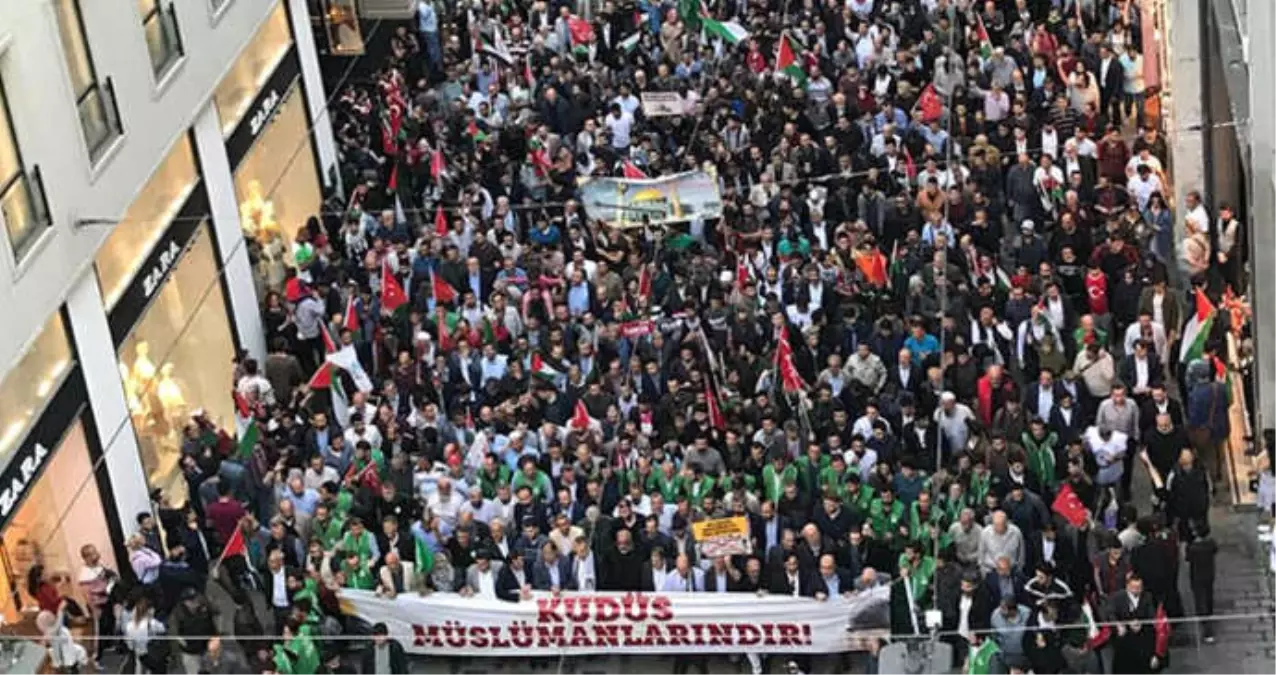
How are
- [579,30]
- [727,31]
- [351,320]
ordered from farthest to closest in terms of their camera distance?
1. [579,30]
2. [727,31]
3. [351,320]

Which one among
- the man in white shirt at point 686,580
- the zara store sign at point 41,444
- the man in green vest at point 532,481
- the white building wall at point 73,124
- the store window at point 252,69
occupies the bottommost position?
the man in white shirt at point 686,580

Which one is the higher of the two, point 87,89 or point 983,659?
point 87,89

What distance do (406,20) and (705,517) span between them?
51.9 feet

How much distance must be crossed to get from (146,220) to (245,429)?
298 cm

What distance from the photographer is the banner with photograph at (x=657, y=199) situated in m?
30.7

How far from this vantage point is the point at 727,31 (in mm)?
36031

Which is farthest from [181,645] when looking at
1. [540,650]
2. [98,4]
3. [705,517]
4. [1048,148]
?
[1048,148]

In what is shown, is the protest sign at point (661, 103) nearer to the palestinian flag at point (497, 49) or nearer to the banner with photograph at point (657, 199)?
the palestinian flag at point (497, 49)

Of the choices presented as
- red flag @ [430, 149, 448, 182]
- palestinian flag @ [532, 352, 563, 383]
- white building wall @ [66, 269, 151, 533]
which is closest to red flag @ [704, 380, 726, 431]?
palestinian flag @ [532, 352, 563, 383]

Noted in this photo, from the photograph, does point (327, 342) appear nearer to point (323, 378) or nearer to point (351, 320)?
point (351, 320)

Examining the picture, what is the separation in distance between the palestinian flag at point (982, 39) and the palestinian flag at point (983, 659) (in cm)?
1251

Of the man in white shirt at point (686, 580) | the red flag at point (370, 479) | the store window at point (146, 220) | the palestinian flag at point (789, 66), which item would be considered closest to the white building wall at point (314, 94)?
the store window at point (146, 220)

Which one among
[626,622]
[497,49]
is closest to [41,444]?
[626,622]

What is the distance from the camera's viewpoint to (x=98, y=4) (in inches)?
1148
